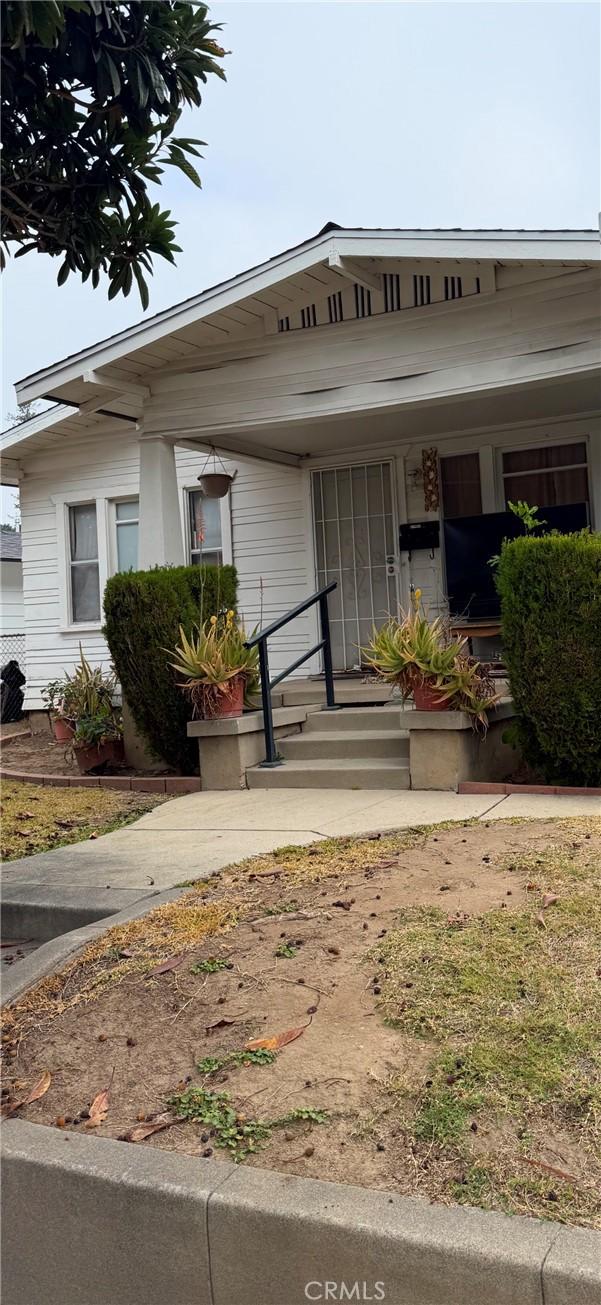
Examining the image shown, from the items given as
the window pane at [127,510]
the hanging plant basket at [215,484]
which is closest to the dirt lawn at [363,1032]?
the hanging plant basket at [215,484]

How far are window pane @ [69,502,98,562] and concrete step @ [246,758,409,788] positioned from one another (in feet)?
23.8

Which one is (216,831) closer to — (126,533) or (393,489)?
(393,489)

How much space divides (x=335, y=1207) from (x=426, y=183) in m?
15.3

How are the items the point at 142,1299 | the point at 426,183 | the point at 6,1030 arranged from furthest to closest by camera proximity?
the point at 426,183 < the point at 6,1030 < the point at 142,1299

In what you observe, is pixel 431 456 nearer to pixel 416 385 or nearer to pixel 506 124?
pixel 416 385

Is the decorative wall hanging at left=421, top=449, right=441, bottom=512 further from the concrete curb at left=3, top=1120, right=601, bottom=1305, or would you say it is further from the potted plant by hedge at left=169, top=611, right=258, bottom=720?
the concrete curb at left=3, top=1120, right=601, bottom=1305

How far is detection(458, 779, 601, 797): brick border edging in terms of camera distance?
22.2 feet

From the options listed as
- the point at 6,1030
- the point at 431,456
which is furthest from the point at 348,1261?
the point at 431,456

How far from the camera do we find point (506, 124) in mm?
10625

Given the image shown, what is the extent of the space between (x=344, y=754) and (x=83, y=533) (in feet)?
25.2

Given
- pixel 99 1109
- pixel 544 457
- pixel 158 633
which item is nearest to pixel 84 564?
pixel 158 633

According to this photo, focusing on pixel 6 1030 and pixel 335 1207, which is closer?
pixel 335 1207

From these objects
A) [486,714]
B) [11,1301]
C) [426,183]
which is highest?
[426,183]

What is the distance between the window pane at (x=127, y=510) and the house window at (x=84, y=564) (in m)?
0.44
